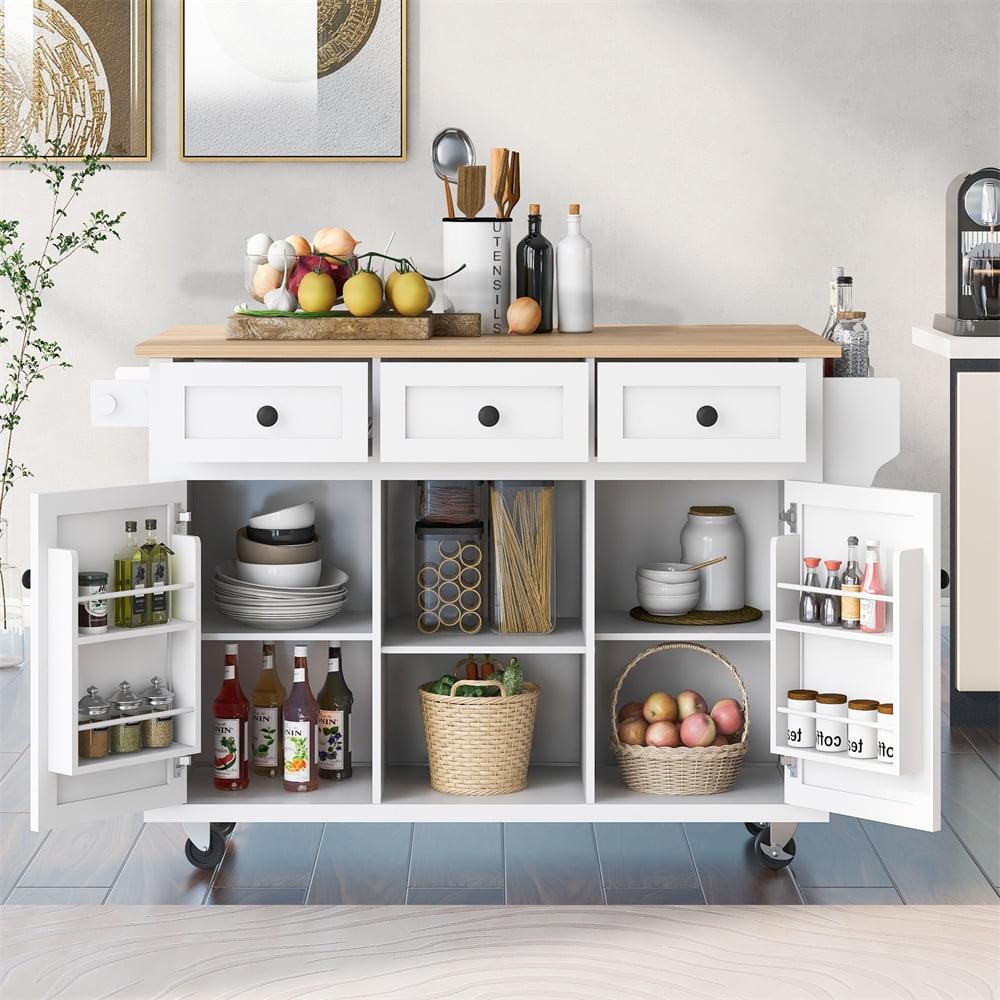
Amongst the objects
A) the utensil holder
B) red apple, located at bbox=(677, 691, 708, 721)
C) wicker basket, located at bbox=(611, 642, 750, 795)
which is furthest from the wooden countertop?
red apple, located at bbox=(677, 691, 708, 721)

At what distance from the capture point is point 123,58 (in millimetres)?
4535

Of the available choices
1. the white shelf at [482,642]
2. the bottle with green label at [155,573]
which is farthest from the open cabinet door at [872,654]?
the bottle with green label at [155,573]

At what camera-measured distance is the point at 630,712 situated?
272 cm

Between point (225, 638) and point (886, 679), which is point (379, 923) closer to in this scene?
point (225, 638)

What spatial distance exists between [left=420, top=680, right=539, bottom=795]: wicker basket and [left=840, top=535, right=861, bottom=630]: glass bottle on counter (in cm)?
61

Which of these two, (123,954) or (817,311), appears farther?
(817,311)

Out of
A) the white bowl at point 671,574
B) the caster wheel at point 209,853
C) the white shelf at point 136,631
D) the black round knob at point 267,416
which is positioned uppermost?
the black round knob at point 267,416

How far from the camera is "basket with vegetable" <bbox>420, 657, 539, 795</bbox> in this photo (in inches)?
101

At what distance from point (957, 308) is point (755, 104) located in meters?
1.37

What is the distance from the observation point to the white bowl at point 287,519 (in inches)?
103

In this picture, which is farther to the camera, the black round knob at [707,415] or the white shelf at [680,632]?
the white shelf at [680,632]

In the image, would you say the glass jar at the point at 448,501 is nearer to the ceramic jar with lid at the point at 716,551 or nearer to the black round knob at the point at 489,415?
the black round knob at the point at 489,415

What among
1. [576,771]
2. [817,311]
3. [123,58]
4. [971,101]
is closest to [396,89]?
[123,58]

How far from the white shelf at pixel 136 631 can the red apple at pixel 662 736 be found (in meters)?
0.89
